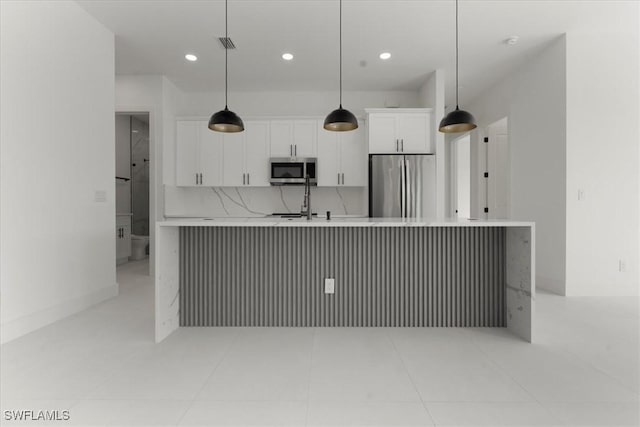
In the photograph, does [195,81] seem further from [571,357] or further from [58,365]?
[571,357]

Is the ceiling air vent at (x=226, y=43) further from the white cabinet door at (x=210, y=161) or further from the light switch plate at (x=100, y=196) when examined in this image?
the light switch plate at (x=100, y=196)

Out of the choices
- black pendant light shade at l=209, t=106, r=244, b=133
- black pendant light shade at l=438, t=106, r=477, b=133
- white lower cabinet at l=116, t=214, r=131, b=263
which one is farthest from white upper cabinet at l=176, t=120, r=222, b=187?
black pendant light shade at l=438, t=106, r=477, b=133

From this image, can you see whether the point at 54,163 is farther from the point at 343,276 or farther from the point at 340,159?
the point at 340,159

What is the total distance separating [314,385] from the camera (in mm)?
1900

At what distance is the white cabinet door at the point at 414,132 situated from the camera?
199 inches

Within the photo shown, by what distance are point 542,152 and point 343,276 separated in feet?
9.90

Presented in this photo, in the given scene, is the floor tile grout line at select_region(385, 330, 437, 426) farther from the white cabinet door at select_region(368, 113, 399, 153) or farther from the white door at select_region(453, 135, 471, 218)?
the white door at select_region(453, 135, 471, 218)

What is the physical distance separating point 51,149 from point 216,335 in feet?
6.87

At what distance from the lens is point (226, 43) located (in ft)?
13.0

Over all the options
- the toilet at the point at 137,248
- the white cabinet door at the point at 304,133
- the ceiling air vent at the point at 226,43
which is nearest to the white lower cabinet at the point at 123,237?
the toilet at the point at 137,248

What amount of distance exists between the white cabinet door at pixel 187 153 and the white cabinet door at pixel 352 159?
2.17 meters

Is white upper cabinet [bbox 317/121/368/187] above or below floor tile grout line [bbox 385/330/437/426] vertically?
above

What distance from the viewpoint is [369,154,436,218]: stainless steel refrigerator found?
4891mm

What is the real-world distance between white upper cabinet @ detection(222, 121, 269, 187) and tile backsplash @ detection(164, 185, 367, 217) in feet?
1.12
